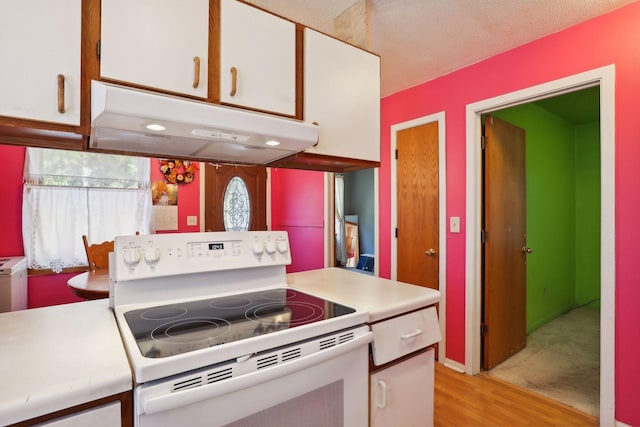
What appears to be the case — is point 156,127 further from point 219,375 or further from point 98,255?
point 98,255

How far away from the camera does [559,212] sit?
4.02 meters

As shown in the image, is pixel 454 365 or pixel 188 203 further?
pixel 188 203

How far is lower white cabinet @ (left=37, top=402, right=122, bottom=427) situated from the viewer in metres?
0.69

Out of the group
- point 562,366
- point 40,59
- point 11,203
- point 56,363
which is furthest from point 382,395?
point 11,203

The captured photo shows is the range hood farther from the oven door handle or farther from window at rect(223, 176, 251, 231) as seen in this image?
window at rect(223, 176, 251, 231)

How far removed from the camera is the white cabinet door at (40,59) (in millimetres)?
943

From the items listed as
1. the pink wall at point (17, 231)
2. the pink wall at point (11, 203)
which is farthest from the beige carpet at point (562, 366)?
the pink wall at point (11, 203)

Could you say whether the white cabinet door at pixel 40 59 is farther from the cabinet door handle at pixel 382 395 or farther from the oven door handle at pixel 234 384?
the cabinet door handle at pixel 382 395

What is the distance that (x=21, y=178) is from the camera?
121 inches

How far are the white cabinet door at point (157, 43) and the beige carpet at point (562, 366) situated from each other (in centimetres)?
278

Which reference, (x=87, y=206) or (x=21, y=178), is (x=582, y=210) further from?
(x=21, y=178)

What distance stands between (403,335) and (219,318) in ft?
2.29

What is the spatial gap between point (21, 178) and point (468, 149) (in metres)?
3.91

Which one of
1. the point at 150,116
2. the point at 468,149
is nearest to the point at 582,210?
the point at 468,149
